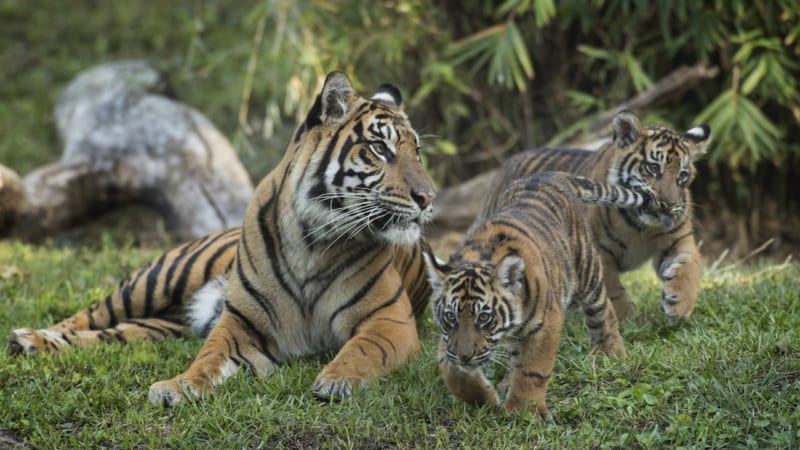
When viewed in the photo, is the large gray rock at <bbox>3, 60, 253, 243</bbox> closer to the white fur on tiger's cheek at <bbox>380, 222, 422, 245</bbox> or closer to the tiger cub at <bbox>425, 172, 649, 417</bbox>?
the white fur on tiger's cheek at <bbox>380, 222, 422, 245</bbox>

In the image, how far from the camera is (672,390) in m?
3.70

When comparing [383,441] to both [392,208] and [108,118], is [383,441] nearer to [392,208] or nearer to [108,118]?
[392,208]

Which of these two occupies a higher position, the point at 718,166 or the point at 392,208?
the point at 392,208

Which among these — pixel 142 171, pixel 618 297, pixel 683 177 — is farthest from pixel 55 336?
pixel 142 171

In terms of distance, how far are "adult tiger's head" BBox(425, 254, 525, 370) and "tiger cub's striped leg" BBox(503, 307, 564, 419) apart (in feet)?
0.38

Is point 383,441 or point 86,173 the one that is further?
point 86,173

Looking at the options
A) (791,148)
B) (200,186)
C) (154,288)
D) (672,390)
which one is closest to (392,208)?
(672,390)

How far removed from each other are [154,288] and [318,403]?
1.75 meters

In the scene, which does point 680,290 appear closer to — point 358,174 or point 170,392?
point 358,174

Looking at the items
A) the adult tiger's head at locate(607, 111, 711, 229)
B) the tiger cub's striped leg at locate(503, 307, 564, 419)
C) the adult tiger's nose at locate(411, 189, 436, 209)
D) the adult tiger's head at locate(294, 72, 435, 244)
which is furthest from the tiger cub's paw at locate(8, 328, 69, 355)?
the adult tiger's head at locate(607, 111, 711, 229)

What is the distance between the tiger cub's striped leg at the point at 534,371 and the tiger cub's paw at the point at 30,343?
228 cm

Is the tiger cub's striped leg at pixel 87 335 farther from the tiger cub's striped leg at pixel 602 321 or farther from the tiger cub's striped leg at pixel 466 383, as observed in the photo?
the tiger cub's striped leg at pixel 602 321

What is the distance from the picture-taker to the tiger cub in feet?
11.3

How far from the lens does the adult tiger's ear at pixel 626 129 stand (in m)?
4.93
